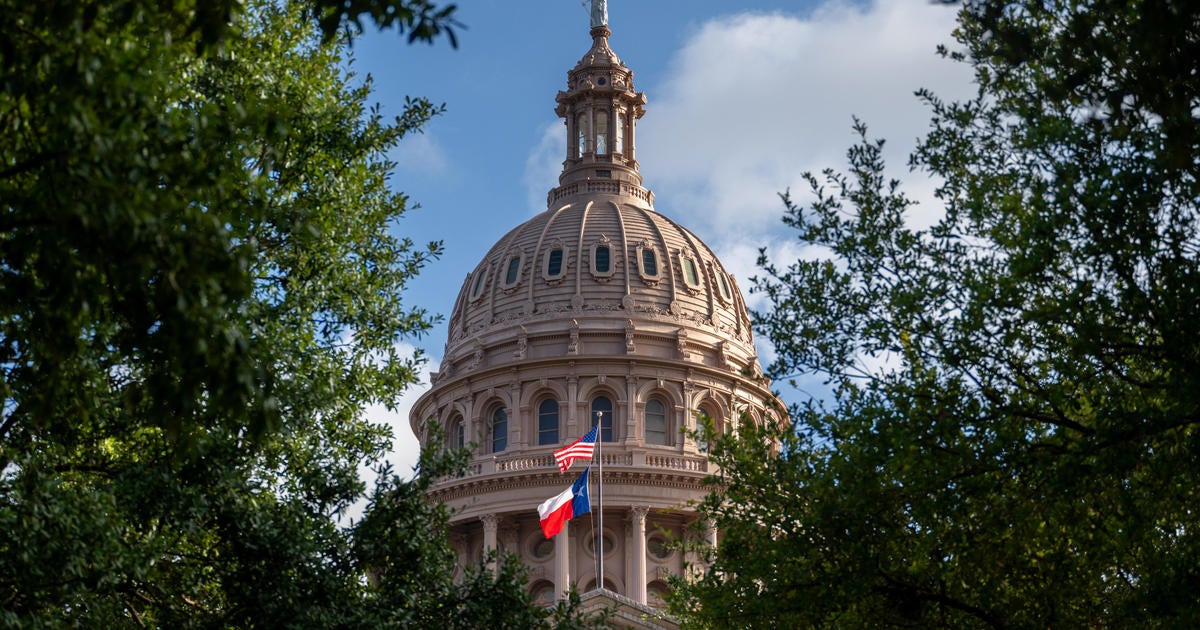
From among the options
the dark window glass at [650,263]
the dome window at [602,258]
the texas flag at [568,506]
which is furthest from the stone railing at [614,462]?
the texas flag at [568,506]

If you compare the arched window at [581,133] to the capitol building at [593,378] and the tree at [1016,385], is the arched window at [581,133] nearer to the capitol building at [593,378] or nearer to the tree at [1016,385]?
the capitol building at [593,378]

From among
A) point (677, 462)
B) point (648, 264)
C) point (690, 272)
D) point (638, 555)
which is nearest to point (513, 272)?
point (648, 264)

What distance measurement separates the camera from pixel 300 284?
21062 mm

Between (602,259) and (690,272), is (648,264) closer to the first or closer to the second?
(602,259)

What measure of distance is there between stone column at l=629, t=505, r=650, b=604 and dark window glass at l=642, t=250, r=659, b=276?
1454 cm

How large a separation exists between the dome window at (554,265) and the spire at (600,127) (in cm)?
736

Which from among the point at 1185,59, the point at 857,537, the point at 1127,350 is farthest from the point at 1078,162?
the point at 857,537

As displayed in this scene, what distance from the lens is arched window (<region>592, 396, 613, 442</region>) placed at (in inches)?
3214

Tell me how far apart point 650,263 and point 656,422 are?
950 centimetres

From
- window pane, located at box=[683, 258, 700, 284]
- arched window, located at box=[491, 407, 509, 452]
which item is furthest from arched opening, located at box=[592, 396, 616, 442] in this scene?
window pane, located at box=[683, 258, 700, 284]

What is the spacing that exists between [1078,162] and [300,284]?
32.5ft

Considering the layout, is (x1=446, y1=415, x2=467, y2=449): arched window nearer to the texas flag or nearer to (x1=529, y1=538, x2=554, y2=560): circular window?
(x1=529, y1=538, x2=554, y2=560): circular window

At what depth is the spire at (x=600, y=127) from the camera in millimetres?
94000

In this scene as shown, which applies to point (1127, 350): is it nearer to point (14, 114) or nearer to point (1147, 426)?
point (1147, 426)
